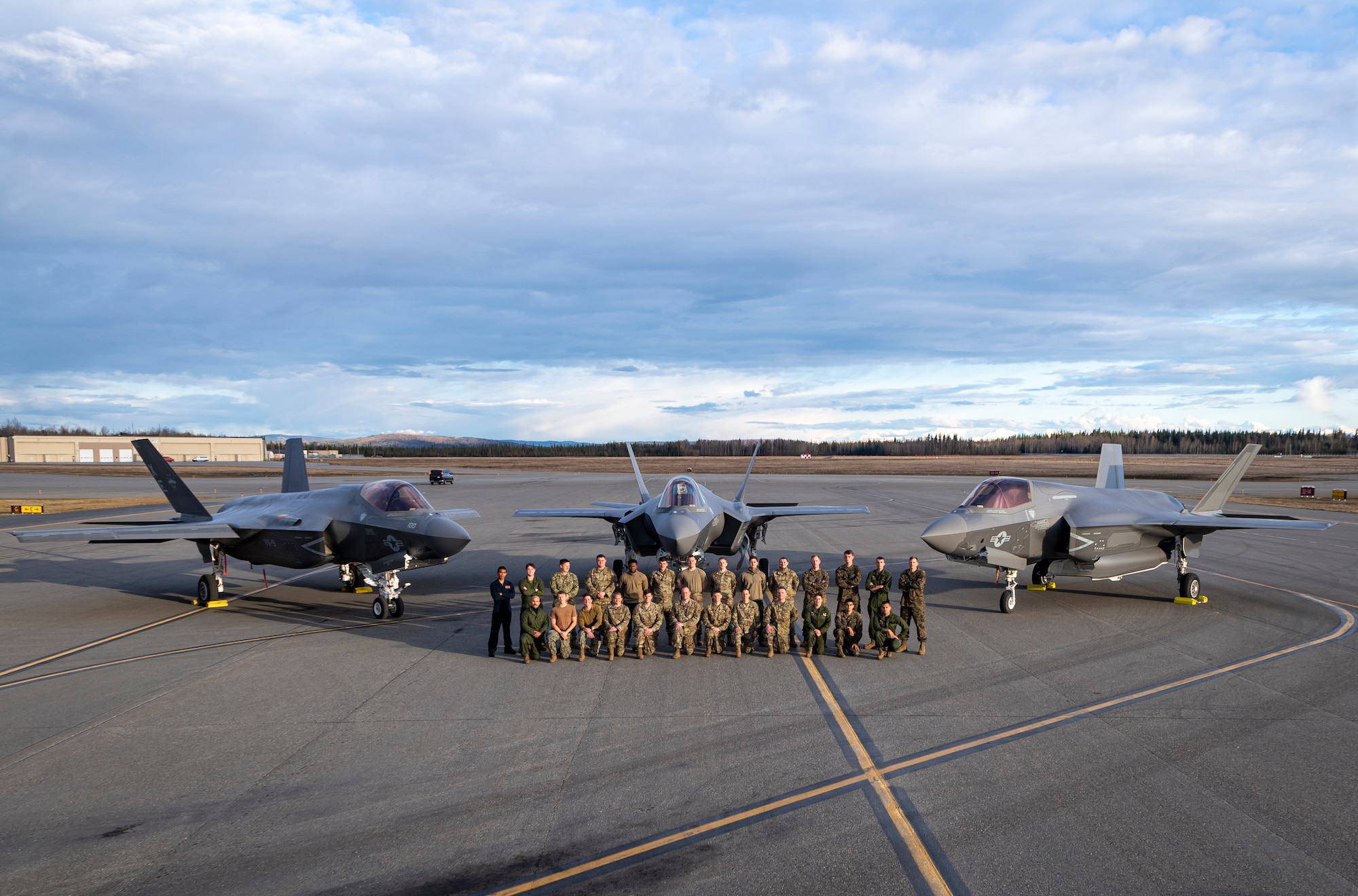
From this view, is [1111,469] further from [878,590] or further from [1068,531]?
[878,590]

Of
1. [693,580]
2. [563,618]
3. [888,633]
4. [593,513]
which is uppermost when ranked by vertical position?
[593,513]

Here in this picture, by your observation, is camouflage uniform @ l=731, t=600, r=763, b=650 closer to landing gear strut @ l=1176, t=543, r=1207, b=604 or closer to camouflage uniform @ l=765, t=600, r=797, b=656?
camouflage uniform @ l=765, t=600, r=797, b=656

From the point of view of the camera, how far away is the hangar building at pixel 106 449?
121750 mm

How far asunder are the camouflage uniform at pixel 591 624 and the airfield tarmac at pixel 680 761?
47 cm

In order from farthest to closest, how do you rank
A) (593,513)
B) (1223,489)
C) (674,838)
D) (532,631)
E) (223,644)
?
1. (593,513)
2. (1223,489)
3. (223,644)
4. (532,631)
5. (674,838)

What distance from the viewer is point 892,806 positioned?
6.86 meters

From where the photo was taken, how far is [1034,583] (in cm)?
1858

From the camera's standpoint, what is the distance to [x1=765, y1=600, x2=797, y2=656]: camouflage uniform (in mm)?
12281

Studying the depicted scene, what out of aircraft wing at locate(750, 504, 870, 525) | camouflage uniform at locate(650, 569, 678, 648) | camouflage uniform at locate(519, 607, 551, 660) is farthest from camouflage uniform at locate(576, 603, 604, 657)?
aircraft wing at locate(750, 504, 870, 525)

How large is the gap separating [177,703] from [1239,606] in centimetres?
1936

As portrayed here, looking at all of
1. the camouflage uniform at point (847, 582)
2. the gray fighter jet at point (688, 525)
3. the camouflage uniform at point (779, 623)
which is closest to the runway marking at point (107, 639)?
the gray fighter jet at point (688, 525)

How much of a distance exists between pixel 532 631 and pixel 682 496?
5.19 metres

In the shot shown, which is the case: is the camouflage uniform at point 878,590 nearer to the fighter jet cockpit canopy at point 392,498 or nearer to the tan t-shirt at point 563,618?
the tan t-shirt at point 563,618

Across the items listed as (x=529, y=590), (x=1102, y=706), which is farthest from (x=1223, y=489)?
(x=529, y=590)
